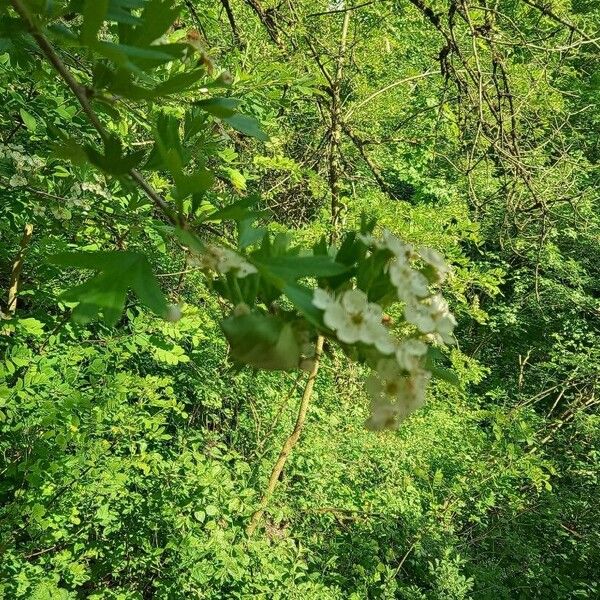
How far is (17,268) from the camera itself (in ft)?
8.79

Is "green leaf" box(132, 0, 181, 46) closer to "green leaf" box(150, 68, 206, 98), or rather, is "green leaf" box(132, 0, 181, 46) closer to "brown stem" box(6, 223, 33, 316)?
"green leaf" box(150, 68, 206, 98)

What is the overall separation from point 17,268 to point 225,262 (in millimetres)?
2447

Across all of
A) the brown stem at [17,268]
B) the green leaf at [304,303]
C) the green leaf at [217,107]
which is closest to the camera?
the green leaf at [304,303]

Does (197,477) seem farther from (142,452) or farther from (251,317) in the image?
(251,317)

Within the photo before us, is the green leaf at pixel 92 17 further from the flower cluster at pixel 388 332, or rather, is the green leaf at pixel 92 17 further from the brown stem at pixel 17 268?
the brown stem at pixel 17 268

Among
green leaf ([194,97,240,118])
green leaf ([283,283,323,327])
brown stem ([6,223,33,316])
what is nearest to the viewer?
green leaf ([283,283,323,327])

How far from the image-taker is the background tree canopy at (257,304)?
51 cm

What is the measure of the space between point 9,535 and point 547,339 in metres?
8.12

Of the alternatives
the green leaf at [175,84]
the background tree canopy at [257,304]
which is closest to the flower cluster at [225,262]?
the background tree canopy at [257,304]

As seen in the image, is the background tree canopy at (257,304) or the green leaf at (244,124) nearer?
the background tree canopy at (257,304)

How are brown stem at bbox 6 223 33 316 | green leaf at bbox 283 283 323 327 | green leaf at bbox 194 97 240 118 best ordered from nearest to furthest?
green leaf at bbox 283 283 323 327
green leaf at bbox 194 97 240 118
brown stem at bbox 6 223 33 316

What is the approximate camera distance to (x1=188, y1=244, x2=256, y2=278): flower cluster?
51 cm

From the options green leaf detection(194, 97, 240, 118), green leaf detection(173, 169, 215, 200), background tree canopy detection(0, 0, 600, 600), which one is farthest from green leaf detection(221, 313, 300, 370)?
green leaf detection(194, 97, 240, 118)

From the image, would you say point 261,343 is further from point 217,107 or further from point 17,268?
point 17,268
